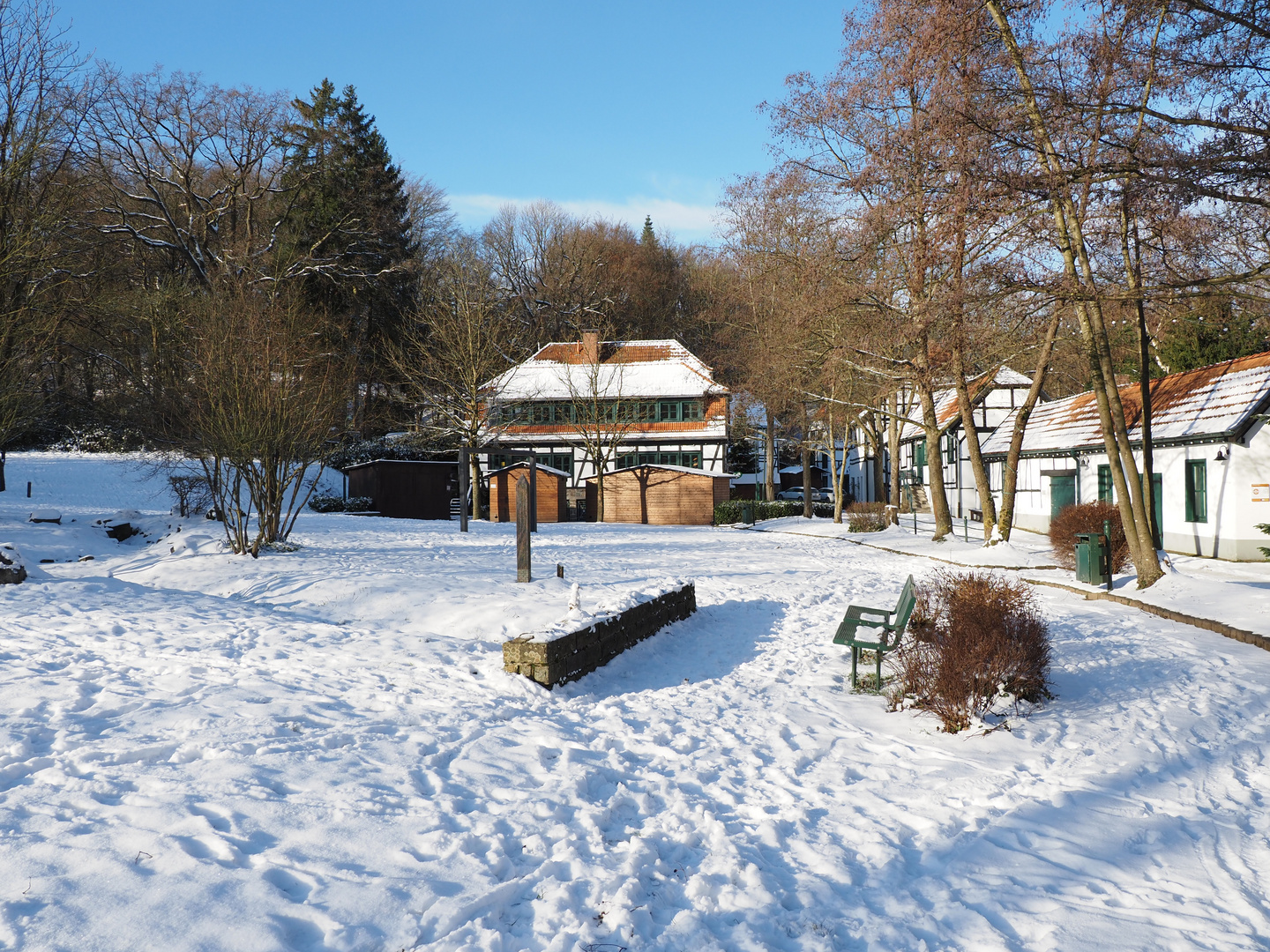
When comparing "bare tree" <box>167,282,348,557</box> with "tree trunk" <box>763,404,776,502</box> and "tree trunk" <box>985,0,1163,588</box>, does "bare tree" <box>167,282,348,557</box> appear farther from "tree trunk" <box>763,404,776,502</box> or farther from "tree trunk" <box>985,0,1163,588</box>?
"tree trunk" <box>763,404,776,502</box>

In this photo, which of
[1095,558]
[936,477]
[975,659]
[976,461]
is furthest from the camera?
[936,477]

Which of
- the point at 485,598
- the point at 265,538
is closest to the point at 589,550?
the point at 265,538

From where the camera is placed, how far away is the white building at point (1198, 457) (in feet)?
59.0

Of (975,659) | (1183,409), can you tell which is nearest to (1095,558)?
(1183,409)

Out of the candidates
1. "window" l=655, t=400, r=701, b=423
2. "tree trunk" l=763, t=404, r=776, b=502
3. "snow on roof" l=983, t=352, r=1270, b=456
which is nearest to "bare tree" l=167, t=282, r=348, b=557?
"snow on roof" l=983, t=352, r=1270, b=456

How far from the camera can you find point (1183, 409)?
20719mm

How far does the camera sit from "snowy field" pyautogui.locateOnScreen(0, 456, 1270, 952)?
360 centimetres

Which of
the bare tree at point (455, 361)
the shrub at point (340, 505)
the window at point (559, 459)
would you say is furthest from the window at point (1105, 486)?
the shrub at point (340, 505)

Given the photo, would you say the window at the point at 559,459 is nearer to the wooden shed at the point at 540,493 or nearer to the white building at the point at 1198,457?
the wooden shed at the point at 540,493

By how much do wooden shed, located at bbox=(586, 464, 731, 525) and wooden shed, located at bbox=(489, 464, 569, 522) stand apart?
2514 millimetres

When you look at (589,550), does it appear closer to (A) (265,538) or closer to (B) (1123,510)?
(A) (265,538)

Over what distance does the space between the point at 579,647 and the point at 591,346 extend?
1520 inches

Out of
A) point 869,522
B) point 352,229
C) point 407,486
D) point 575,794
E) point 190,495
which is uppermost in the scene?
point 352,229

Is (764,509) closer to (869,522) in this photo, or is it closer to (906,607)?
(869,522)
